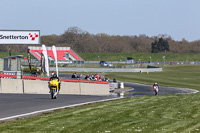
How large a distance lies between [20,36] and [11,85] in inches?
391

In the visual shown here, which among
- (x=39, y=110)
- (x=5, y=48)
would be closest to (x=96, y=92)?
(x=39, y=110)

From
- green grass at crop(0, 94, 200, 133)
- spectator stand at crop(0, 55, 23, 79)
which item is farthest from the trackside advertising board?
green grass at crop(0, 94, 200, 133)

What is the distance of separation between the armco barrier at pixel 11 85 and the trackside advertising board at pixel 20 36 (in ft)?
29.8

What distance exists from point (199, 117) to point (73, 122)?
4.14 metres

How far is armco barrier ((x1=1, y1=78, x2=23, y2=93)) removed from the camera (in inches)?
1184

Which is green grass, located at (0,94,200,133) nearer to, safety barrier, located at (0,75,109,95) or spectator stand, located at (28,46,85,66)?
safety barrier, located at (0,75,109,95)

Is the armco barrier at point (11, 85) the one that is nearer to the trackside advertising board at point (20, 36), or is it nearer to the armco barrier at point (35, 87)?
the armco barrier at point (35, 87)

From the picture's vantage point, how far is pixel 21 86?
31.0 m

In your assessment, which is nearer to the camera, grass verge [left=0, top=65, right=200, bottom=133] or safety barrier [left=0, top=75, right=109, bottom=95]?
grass verge [left=0, top=65, right=200, bottom=133]

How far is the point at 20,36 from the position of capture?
39.5 m

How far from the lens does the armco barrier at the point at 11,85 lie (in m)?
30.1

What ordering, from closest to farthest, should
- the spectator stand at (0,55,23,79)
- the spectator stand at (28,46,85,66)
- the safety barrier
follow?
the safety barrier → the spectator stand at (0,55,23,79) → the spectator stand at (28,46,85,66)

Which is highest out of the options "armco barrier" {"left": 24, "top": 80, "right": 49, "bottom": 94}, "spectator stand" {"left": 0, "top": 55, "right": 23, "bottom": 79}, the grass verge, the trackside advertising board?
the trackside advertising board

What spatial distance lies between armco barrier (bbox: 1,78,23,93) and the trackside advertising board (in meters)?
9.08
